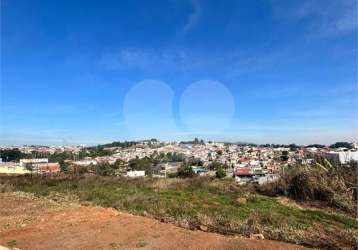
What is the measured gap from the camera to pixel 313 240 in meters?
5.46

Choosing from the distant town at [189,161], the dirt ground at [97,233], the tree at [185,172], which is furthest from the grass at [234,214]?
the tree at [185,172]

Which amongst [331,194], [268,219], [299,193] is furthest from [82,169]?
[268,219]

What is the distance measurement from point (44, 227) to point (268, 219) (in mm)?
4052

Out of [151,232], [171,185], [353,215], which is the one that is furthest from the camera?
[171,185]

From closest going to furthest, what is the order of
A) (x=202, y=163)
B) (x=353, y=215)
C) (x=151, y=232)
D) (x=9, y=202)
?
(x=151, y=232), (x=353, y=215), (x=9, y=202), (x=202, y=163)

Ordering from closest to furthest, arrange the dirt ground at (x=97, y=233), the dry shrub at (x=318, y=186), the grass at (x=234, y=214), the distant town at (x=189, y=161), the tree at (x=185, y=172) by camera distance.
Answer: the dirt ground at (x=97, y=233), the grass at (x=234, y=214), the dry shrub at (x=318, y=186), the distant town at (x=189, y=161), the tree at (x=185, y=172)

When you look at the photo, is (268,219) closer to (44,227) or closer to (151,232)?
(151,232)

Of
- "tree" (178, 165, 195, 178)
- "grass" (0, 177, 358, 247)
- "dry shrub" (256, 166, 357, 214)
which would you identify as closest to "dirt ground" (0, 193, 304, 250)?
"grass" (0, 177, 358, 247)

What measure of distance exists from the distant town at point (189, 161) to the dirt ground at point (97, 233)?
25.3 ft

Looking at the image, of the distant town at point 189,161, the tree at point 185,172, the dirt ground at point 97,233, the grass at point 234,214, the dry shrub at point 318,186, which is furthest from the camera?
the tree at point 185,172

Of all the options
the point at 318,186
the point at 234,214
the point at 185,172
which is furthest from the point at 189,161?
the point at 234,214

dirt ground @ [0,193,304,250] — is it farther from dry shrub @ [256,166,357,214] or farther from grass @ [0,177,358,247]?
dry shrub @ [256,166,357,214]

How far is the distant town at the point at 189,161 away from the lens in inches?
577

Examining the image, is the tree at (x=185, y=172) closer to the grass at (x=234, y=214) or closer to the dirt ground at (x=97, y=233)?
the grass at (x=234, y=214)
